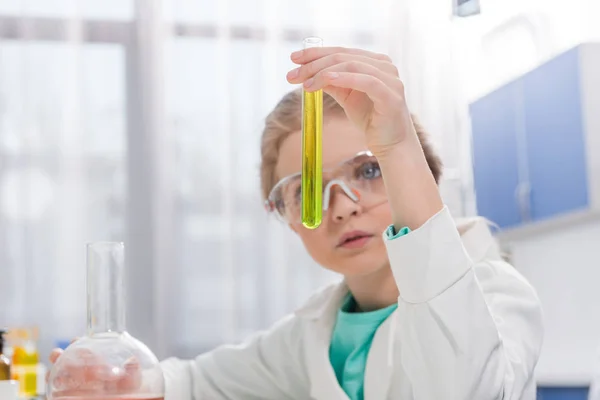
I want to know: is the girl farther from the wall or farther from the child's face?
the wall

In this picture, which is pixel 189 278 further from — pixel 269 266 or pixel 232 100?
pixel 232 100

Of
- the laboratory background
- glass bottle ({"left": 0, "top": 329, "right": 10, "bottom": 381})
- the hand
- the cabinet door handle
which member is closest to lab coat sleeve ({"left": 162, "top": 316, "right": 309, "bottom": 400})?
glass bottle ({"left": 0, "top": 329, "right": 10, "bottom": 381})

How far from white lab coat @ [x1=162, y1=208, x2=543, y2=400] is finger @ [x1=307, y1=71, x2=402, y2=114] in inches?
4.6

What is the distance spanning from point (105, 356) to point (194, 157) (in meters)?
A: 2.65

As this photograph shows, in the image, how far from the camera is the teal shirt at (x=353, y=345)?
1.27m

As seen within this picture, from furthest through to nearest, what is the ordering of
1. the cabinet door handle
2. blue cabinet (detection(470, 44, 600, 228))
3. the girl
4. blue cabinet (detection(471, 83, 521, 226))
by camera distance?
blue cabinet (detection(471, 83, 521, 226)), the cabinet door handle, blue cabinet (detection(470, 44, 600, 228)), the girl

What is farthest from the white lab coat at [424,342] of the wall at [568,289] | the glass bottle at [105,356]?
the wall at [568,289]

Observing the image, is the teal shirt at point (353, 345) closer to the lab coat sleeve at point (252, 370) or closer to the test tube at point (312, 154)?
the lab coat sleeve at point (252, 370)

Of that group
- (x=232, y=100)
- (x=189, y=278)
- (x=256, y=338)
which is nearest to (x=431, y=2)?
(x=232, y=100)

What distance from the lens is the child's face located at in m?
1.21

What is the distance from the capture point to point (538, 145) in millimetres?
3244

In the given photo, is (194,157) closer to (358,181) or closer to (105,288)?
(358,181)

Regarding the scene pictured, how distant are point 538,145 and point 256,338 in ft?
6.63

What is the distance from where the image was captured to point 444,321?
0.81 meters
